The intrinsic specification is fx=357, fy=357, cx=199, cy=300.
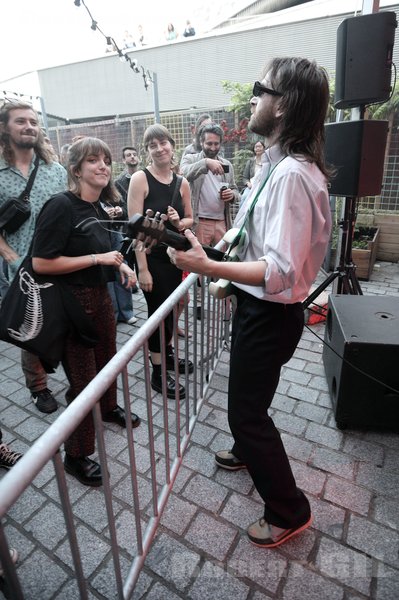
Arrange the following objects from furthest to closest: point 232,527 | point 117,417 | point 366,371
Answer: point 117,417
point 366,371
point 232,527

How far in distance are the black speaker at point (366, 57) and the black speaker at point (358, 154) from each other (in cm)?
25

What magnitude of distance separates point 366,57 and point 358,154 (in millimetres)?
828

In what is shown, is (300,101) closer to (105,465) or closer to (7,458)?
(105,465)

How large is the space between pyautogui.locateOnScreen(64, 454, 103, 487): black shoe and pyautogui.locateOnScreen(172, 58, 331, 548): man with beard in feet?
3.14

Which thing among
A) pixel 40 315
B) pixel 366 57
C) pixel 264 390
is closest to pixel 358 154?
pixel 366 57

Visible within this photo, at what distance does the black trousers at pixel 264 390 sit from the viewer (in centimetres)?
151

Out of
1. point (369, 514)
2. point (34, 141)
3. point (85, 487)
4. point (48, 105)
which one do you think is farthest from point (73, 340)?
point (48, 105)

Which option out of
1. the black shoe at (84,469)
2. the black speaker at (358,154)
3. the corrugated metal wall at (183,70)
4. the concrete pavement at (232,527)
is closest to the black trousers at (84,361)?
the black shoe at (84,469)

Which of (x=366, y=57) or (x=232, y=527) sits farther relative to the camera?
(x=366, y=57)

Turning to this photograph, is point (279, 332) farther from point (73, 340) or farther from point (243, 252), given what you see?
point (73, 340)

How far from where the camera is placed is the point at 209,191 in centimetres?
411

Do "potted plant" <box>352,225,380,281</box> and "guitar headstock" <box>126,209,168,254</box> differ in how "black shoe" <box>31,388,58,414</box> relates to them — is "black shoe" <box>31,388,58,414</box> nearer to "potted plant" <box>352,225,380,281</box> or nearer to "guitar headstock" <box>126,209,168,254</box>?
"guitar headstock" <box>126,209,168,254</box>

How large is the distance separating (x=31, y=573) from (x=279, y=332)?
5.32ft

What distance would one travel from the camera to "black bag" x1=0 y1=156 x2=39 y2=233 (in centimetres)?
240
